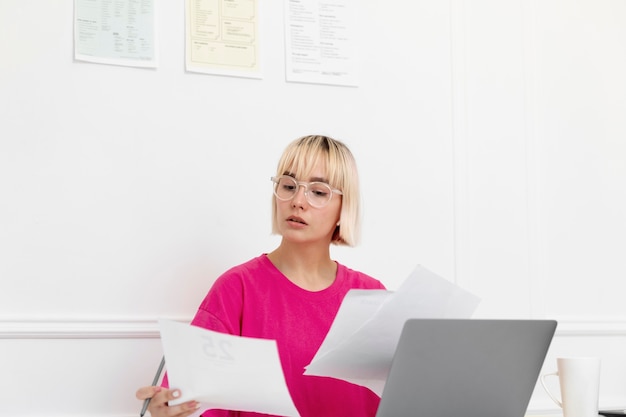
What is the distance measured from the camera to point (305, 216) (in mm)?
1653

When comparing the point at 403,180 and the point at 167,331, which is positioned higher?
the point at 403,180

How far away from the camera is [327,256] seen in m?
1.78

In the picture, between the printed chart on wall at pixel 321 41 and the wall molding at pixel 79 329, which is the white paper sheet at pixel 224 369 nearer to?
the wall molding at pixel 79 329

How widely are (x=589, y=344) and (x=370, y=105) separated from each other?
95cm

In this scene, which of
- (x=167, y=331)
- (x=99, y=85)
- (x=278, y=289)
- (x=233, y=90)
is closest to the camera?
(x=167, y=331)

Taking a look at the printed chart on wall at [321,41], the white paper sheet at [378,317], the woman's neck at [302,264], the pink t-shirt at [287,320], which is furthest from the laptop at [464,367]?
the printed chart on wall at [321,41]

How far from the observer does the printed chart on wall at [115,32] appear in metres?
1.83

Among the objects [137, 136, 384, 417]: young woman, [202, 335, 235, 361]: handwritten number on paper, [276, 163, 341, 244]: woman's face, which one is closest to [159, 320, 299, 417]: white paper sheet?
[202, 335, 235, 361]: handwritten number on paper

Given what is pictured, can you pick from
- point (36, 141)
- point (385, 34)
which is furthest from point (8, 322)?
point (385, 34)

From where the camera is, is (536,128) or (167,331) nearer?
(167,331)

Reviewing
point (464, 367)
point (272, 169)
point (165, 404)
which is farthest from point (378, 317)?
point (272, 169)

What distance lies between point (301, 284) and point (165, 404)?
0.52 metres

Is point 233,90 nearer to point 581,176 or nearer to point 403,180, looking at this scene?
point 403,180

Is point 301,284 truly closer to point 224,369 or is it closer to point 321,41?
point 224,369
